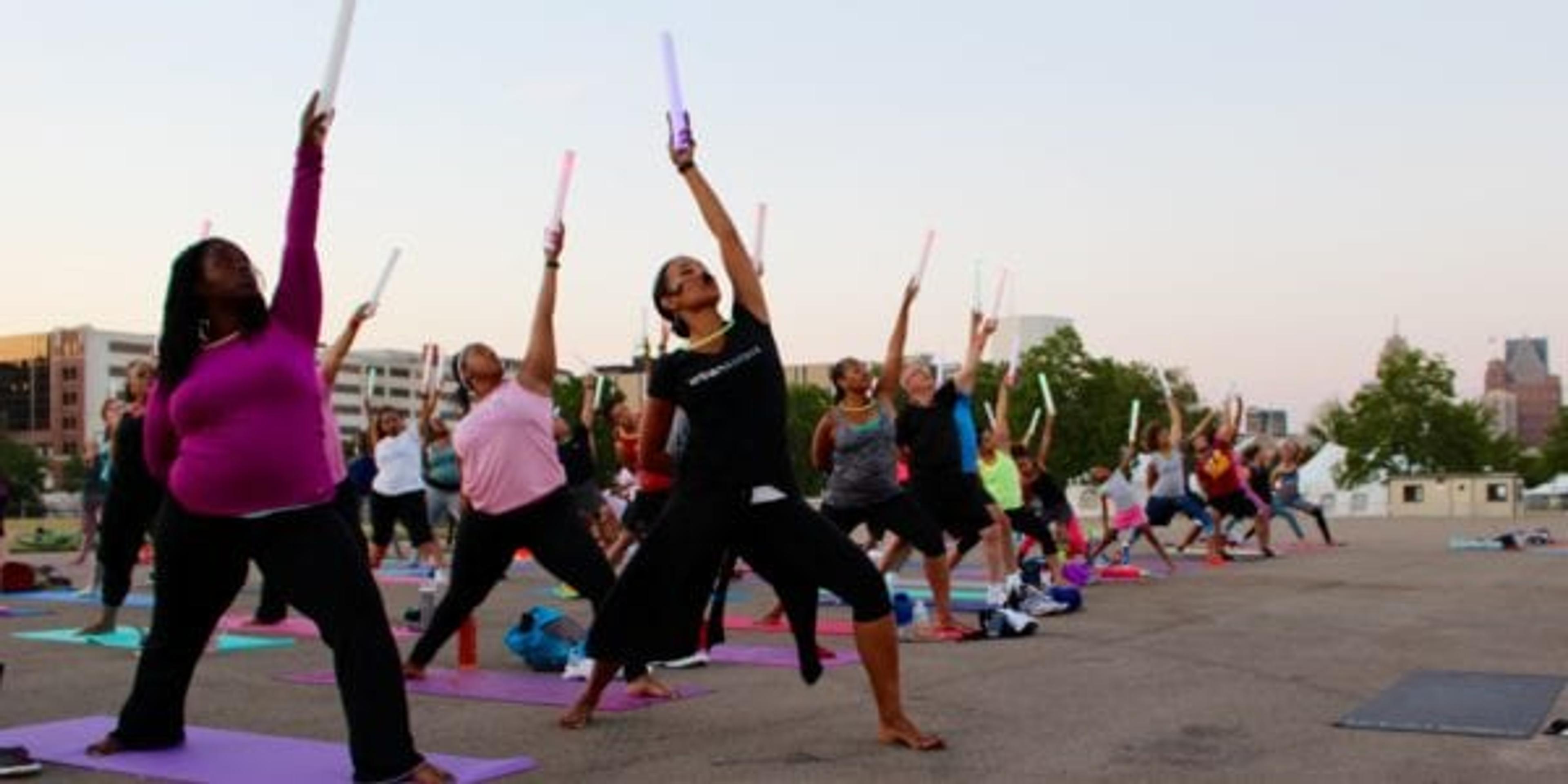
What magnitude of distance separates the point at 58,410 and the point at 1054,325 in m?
109

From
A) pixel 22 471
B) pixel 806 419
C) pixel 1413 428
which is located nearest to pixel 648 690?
pixel 1413 428

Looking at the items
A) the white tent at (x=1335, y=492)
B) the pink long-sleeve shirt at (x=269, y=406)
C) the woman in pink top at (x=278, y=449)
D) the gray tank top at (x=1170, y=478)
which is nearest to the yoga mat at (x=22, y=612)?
the woman in pink top at (x=278, y=449)

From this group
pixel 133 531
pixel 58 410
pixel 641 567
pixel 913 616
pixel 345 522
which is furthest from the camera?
pixel 58 410

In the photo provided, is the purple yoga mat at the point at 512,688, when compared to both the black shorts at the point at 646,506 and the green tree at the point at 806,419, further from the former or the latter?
the green tree at the point at 806,419

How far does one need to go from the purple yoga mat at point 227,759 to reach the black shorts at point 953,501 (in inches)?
205

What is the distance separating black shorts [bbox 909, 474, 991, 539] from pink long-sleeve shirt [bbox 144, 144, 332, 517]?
5.74 metres

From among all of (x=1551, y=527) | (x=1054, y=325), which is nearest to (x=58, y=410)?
(x=1054, y=325)

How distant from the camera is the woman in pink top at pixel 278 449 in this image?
5039mm

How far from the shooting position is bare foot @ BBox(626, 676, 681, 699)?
7062 millimetres

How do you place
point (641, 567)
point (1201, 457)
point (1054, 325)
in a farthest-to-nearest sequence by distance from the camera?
point (1054, 325) < point (1201, 457) < point (641, 567)

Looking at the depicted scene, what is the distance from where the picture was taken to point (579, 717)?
6344 millimetres

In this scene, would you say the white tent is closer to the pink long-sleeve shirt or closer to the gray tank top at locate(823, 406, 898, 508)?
the gray tank top at locate(823, 406, 898, 508)

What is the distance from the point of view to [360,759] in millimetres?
5000

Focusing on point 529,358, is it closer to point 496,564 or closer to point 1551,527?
point 496,564
